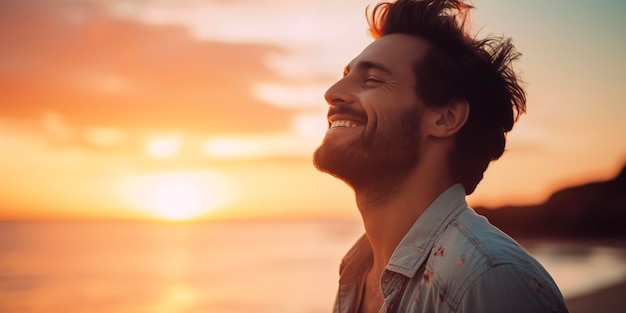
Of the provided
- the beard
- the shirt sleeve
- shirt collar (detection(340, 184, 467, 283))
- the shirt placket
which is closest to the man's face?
the beard

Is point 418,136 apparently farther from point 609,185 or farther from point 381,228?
point 609,185

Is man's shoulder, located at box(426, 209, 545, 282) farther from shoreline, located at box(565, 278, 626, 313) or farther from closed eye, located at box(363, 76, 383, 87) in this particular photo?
shoreline, located at box(565, 278, 626, 313)

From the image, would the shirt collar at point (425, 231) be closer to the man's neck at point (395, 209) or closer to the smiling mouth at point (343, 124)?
the man's neck at point (395, 209)

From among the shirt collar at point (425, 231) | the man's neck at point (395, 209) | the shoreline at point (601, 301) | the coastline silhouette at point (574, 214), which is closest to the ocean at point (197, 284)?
the shoreline at point (601, 301)

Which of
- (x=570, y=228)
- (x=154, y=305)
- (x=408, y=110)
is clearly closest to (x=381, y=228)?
(x=408, y=110)

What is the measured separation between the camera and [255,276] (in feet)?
93.2

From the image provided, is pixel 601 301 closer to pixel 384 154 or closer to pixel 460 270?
pixel 384 154

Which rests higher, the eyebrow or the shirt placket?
the eyebrow

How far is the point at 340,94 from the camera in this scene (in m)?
3.39

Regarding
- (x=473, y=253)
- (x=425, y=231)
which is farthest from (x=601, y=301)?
(x=473, y=253)

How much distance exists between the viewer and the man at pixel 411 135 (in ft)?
9.41

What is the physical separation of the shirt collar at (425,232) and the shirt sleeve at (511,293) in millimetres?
491

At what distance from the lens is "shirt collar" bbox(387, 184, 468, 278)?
2.69m

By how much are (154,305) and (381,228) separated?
1771 centimetres
